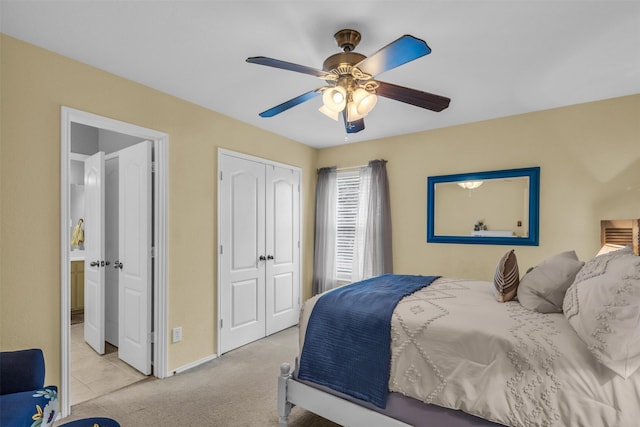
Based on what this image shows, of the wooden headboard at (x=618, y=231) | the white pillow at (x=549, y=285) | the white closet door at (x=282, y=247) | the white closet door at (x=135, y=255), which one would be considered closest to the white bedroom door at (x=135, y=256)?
the white closet door at (x=135, y=255)

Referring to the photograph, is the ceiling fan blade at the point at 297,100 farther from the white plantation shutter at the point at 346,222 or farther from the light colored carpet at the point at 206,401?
the white plantation shutter at the point at 346,222

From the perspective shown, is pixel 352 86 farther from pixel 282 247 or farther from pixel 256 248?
pixel 282 247

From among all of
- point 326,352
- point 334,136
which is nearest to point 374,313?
point 326,352

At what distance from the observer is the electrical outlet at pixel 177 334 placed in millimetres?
2970

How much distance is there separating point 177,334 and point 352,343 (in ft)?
6.25

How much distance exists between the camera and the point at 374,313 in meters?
1.93

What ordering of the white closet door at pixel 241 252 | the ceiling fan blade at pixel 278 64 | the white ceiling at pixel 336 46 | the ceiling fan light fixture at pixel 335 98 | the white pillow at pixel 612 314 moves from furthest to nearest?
the white closet door at pixel 241 252 < the ceiling fan light fixture at pixel 335 98 < the white ceiling at pixel 336 46 < the ceiling fan blade at pixel 278 64 < the white pillow at pixel 612 314

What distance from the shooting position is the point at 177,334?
9.84 ft

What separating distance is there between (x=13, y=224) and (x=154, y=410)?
160 centimetres

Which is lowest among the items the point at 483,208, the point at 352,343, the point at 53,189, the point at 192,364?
the point at 192,364

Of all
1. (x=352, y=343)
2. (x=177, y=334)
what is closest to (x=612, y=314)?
(x=352, y=343)

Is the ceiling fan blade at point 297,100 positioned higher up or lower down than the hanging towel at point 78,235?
higher up

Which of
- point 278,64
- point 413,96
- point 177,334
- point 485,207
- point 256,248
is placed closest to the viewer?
point 278,64

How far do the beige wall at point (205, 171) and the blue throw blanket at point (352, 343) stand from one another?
5.30ft
